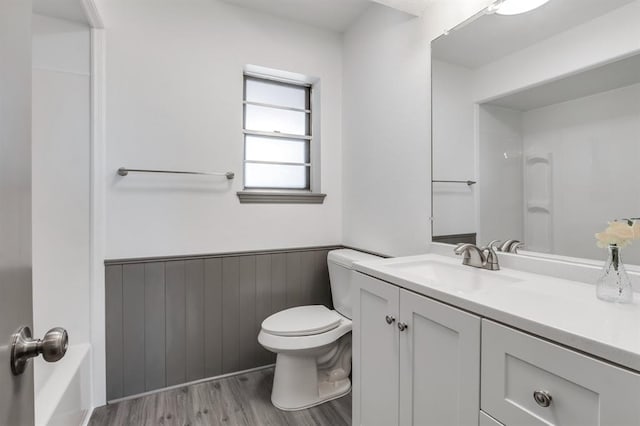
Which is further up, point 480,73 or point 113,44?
point 113,44

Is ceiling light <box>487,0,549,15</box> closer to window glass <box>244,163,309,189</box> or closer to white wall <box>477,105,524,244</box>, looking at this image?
white wall <box>477,105,524,244</box>

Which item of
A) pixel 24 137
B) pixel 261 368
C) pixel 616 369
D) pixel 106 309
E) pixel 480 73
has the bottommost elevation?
pixel 261 368

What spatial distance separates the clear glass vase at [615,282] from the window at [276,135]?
186 centimetres

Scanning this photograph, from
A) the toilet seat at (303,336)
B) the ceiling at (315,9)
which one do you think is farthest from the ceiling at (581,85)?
the toilet seat at (303,336)

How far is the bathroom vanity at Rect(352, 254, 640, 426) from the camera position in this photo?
2.03ft

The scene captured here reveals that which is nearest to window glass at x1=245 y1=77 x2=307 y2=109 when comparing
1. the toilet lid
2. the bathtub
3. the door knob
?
the toilet lid

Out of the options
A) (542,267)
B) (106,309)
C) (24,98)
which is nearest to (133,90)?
(106,309)

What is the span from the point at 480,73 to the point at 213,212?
5.46 ft

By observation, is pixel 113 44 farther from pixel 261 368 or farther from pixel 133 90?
pixel 261 368

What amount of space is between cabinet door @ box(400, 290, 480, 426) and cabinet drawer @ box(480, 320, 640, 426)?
4cm

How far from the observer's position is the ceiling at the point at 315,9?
2025mm

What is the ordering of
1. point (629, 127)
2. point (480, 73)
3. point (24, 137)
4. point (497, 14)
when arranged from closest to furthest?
point (24, 137) → point (629, 127) → point (497, 14) → point (480, 73)

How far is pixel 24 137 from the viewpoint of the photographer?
0.52m

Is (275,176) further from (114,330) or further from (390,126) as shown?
(114,330)
